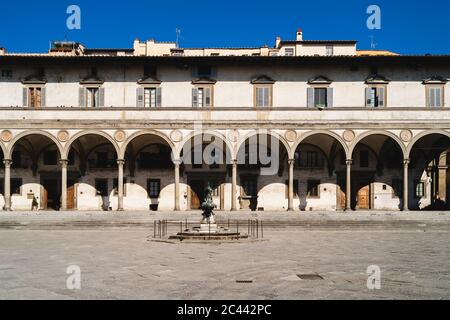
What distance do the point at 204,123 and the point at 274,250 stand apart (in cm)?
1532

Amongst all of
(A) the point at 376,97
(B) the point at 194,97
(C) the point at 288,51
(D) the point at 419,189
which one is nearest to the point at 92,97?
(B) the point at 194,97

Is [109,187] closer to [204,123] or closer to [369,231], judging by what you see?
[204,123]

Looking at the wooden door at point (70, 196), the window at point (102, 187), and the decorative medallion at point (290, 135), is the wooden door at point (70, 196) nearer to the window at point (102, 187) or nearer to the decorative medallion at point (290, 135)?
the window at point (102, 187)

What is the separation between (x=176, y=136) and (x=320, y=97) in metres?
9.53

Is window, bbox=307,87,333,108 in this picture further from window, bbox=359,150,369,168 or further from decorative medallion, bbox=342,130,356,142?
window, bbox=359,150,369,168

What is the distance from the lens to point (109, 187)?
33.8 metres

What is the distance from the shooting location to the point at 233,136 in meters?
30.2

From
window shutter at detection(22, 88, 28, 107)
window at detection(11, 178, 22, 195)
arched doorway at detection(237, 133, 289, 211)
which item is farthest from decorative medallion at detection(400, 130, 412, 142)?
window at detection(11, 178, 22, 195)

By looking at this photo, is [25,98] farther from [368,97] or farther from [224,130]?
[368,97]

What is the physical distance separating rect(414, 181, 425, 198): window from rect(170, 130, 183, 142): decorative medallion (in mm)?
15777

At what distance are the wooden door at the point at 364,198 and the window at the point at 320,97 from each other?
607 centimetres

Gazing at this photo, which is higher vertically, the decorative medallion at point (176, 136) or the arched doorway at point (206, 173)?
the decorative medallion at point (176, 136)

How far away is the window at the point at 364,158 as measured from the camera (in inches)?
1319

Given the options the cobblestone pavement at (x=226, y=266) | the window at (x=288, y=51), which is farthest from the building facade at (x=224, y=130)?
the window at (x=288, y=51)
